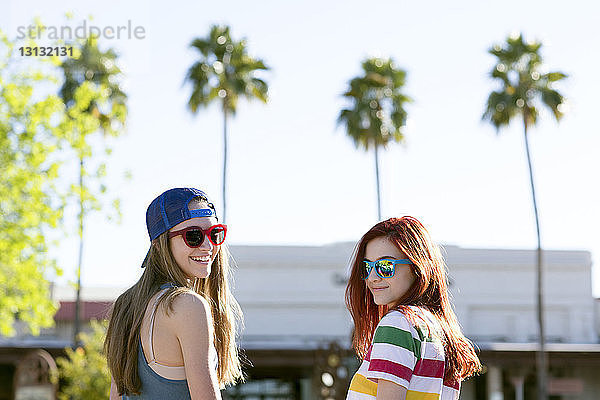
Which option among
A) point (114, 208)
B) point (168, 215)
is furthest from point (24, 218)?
point (168, 215)

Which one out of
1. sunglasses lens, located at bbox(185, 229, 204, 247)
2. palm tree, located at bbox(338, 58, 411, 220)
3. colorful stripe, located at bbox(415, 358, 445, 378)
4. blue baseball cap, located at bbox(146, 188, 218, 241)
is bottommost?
colorful stripe, located at bbox(415, 358, 445, 378)

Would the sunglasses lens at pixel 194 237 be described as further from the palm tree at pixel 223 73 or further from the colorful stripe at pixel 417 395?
the palm tree at pixel 223 73

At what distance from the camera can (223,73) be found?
2955 centimetres

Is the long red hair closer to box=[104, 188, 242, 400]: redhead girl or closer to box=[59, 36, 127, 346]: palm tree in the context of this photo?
box=[104, 188, 242, 400]: redhead girl

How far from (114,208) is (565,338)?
24.8m

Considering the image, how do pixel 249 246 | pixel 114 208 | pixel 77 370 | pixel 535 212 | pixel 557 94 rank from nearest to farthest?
pixel 114 208
pixel 77 370
pixel 557 94
pixel 535 212
pixel 249 246

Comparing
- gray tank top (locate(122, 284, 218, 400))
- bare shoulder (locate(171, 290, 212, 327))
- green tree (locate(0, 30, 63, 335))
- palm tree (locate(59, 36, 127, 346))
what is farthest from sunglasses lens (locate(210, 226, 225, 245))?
palm tree (locate(59, 36, 127, 346))

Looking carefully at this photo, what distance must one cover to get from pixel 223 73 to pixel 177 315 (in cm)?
2750

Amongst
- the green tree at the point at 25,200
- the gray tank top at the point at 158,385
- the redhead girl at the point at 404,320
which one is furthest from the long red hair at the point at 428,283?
the green tree at the point at 25,200

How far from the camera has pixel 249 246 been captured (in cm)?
3559

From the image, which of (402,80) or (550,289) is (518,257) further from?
(402,80)

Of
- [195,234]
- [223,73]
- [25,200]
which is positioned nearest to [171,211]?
[195,234]

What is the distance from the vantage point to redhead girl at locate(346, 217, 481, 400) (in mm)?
2684

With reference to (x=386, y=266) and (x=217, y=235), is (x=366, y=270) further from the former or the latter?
(x=217, y=235)
